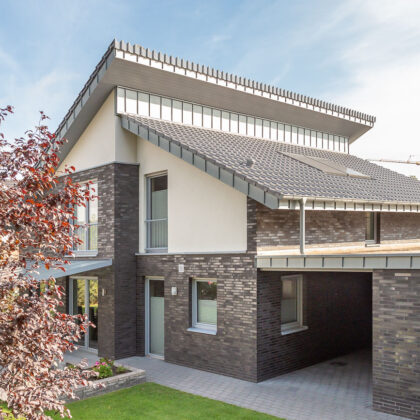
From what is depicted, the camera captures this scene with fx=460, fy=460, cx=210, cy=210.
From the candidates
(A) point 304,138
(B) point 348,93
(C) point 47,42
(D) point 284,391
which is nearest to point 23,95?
(C) point 47,42

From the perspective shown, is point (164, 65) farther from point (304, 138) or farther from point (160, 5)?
point (304, 138)

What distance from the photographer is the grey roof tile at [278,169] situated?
10.7m

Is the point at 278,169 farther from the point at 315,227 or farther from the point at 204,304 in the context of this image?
the point at 204,304

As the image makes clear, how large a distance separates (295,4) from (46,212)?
12003mm

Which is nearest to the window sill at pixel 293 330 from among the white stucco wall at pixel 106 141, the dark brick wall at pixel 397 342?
the dark brick wall at pixel 397 342

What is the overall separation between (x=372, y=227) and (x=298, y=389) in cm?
671

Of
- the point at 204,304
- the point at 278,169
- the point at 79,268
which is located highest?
the point at 278,169

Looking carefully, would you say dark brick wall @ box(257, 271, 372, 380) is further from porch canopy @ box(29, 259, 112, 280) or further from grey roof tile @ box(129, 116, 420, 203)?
porch canopy @ box(29, 259, 112, 280)

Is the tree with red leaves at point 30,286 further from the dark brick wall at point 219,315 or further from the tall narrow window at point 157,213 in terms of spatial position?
the tall narrow window at point 157,213

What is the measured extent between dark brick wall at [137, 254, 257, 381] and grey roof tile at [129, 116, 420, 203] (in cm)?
203

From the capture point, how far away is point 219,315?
11414 millimetres

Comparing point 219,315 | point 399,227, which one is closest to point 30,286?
point 219,315

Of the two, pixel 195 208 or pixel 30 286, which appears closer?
pixel 30 286

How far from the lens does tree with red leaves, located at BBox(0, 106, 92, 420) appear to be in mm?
4574
